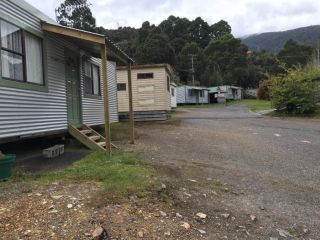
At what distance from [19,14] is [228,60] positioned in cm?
6601

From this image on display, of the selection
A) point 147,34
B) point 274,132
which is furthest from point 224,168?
point 147,34

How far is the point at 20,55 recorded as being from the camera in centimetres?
917

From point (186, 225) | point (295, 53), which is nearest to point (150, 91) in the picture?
point (186, 225)

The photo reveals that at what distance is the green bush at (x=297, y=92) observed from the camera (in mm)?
27625

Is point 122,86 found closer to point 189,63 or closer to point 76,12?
point 76,12

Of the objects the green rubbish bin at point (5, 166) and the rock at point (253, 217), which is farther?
the green rubbish bin at point (5, 166)

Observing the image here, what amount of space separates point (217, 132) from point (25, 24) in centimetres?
1015

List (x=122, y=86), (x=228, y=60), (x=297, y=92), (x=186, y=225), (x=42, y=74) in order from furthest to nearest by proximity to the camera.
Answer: (x=228, y=60) → (x=297, y=92) → (x=122, y=86) → (x=42, y=74) → (x=186, y=225)

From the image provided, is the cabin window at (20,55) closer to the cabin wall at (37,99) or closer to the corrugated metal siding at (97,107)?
the cabin wall at (37,99)

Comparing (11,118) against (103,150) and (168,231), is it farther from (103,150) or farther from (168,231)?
(168,231)

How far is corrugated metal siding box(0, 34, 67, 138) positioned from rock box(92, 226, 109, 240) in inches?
162

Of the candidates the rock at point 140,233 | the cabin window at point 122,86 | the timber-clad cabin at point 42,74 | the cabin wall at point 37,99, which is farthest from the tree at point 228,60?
the rock at point 140,233

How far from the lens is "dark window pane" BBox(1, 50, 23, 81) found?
846cm

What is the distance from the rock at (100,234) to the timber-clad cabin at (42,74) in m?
4.09
